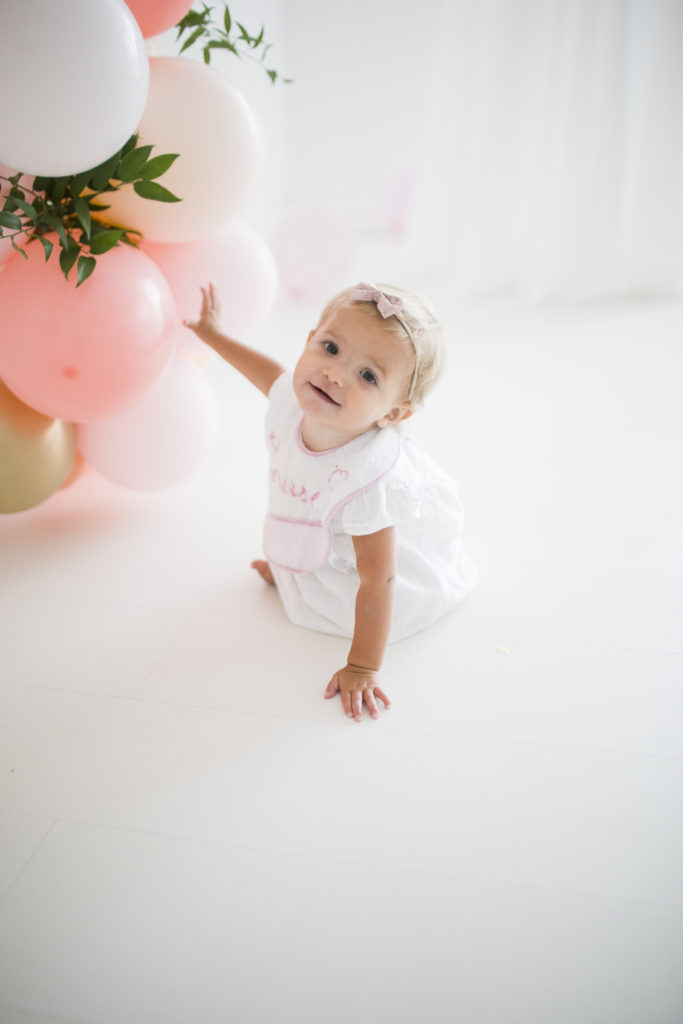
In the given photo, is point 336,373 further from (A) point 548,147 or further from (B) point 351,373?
(A) point 548,147

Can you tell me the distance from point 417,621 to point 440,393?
121 cm

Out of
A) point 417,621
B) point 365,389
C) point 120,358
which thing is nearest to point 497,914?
point 417,621

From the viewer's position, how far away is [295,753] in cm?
107

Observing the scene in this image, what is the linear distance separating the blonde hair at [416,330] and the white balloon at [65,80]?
40cm

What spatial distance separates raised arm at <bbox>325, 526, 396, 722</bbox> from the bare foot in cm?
31

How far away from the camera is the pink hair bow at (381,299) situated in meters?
1.05

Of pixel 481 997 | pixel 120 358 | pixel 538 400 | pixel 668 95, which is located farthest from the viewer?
pixel 668 95

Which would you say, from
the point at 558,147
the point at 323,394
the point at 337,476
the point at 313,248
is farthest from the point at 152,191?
the point at 558,147

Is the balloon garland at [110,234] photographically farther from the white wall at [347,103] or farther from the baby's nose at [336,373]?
the white wall at [347,103]

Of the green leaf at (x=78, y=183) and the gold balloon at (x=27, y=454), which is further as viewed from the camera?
the gold balloon at (x=27, y=454)

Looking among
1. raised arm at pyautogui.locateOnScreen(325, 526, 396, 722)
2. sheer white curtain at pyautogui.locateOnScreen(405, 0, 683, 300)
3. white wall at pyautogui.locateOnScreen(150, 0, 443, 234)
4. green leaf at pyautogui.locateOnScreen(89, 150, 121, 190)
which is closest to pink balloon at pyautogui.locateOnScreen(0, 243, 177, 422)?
green leaf at pyautogui.locateOnScreen(89, 150, 121, 190)

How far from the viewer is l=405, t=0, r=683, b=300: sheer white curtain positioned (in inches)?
115

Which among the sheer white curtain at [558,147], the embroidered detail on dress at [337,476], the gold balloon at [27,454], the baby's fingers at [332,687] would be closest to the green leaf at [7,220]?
the gold balloon at [27,454]

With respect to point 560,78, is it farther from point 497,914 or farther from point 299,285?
point 497,914
